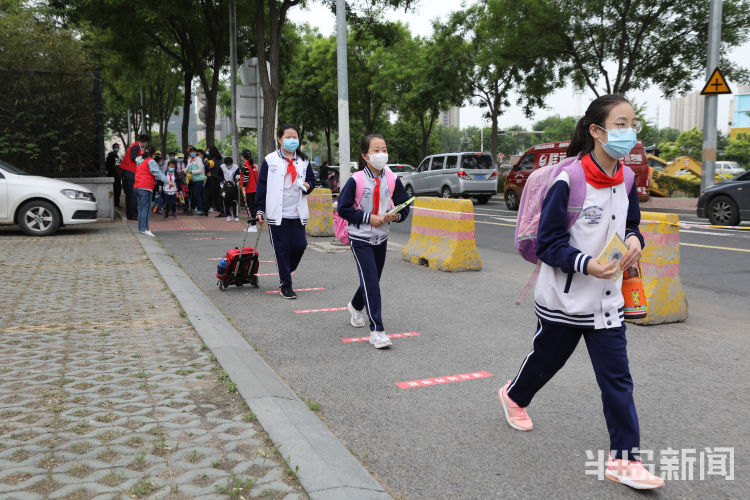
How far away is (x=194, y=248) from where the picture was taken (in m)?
11.6

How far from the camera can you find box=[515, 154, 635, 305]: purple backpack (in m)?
2.94

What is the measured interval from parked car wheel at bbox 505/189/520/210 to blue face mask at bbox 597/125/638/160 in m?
19.6

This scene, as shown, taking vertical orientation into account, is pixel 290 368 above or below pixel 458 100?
below

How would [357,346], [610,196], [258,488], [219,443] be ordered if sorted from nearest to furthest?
[258,488] < [610,196] < [219,443] < [357,346]

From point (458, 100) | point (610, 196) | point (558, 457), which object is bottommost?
point (558, 457)

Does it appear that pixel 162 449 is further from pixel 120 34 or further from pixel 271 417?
pixel 120 34

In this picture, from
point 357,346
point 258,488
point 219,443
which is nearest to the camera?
point 258,488

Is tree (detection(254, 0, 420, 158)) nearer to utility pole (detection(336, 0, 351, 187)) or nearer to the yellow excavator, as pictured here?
utility pole (detection(336, 0, 351, 187))

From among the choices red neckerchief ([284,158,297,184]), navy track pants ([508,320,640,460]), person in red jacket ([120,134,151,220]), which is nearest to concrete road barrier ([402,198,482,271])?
red neckerchief ([284,158,297,184])

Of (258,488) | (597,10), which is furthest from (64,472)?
(597,10)

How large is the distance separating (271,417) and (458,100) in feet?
107

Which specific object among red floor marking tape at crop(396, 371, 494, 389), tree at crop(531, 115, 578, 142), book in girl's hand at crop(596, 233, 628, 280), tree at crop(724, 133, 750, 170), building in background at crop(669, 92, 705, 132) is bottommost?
red floor marking tape at crop(396, 371, 494, 389)

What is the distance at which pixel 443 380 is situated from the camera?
4.41 m

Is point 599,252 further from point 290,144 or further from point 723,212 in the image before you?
point 723,212
